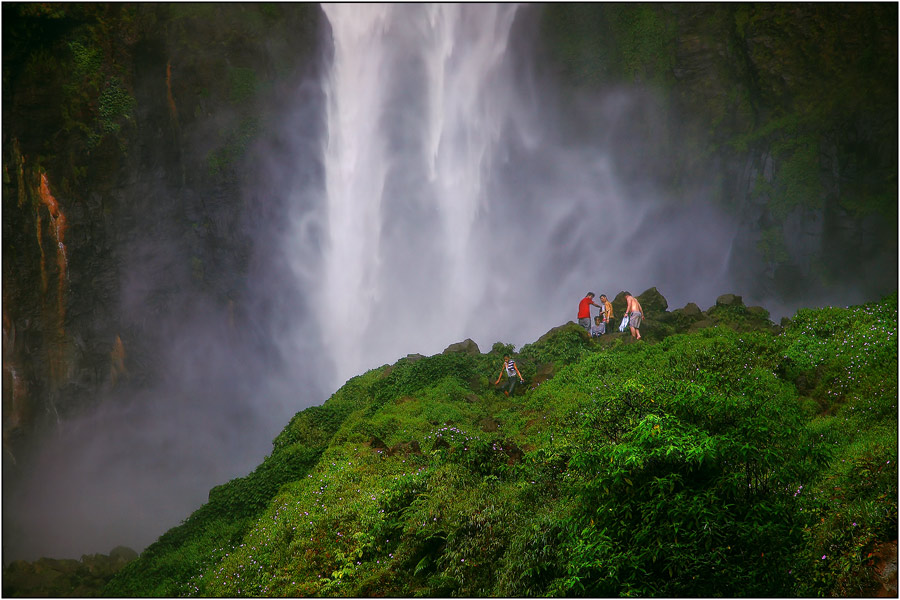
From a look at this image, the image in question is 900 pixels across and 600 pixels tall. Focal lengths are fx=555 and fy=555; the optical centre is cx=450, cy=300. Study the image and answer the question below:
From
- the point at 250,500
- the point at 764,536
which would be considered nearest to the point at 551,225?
the point at 250,500

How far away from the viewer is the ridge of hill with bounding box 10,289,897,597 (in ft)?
12.3

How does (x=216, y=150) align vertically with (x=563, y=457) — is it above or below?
above

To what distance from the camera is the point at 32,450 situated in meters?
17.1

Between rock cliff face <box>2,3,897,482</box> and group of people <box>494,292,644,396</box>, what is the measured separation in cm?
170

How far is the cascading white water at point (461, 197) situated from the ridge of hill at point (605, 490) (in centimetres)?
1195

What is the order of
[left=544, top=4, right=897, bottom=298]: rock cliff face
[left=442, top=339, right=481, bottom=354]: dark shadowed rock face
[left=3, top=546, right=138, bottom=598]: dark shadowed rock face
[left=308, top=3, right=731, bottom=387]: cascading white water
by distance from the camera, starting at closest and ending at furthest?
[left=3, top=546, right=138, bottom=598]: dark shadowed rock face, [left=442, top=339, right=481, bottom=354]: dark shadowed rock face, [left=544, top=4, right=897, bottom=298]: rock cliff face, [left=308, top=3, right=731, bottom=387]: cascading white water

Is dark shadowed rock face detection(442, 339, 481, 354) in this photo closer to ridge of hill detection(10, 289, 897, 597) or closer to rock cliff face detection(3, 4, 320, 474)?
ridge of hill detection(10, 289, 897, 597)

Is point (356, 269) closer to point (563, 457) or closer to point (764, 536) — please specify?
point (563, 457)

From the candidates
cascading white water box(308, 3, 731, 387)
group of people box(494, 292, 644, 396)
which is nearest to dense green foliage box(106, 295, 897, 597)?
group of people box(494, 292, 644, 396)

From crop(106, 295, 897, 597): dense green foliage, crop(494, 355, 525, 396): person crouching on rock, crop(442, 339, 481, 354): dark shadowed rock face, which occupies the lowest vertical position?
crop(106, 295, 897, 597): dense green foliage

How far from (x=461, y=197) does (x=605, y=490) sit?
21185 mm

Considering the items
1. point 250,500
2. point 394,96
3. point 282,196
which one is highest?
point 394,96

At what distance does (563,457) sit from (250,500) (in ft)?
21.5

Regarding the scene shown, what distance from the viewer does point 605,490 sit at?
412 centimetres
